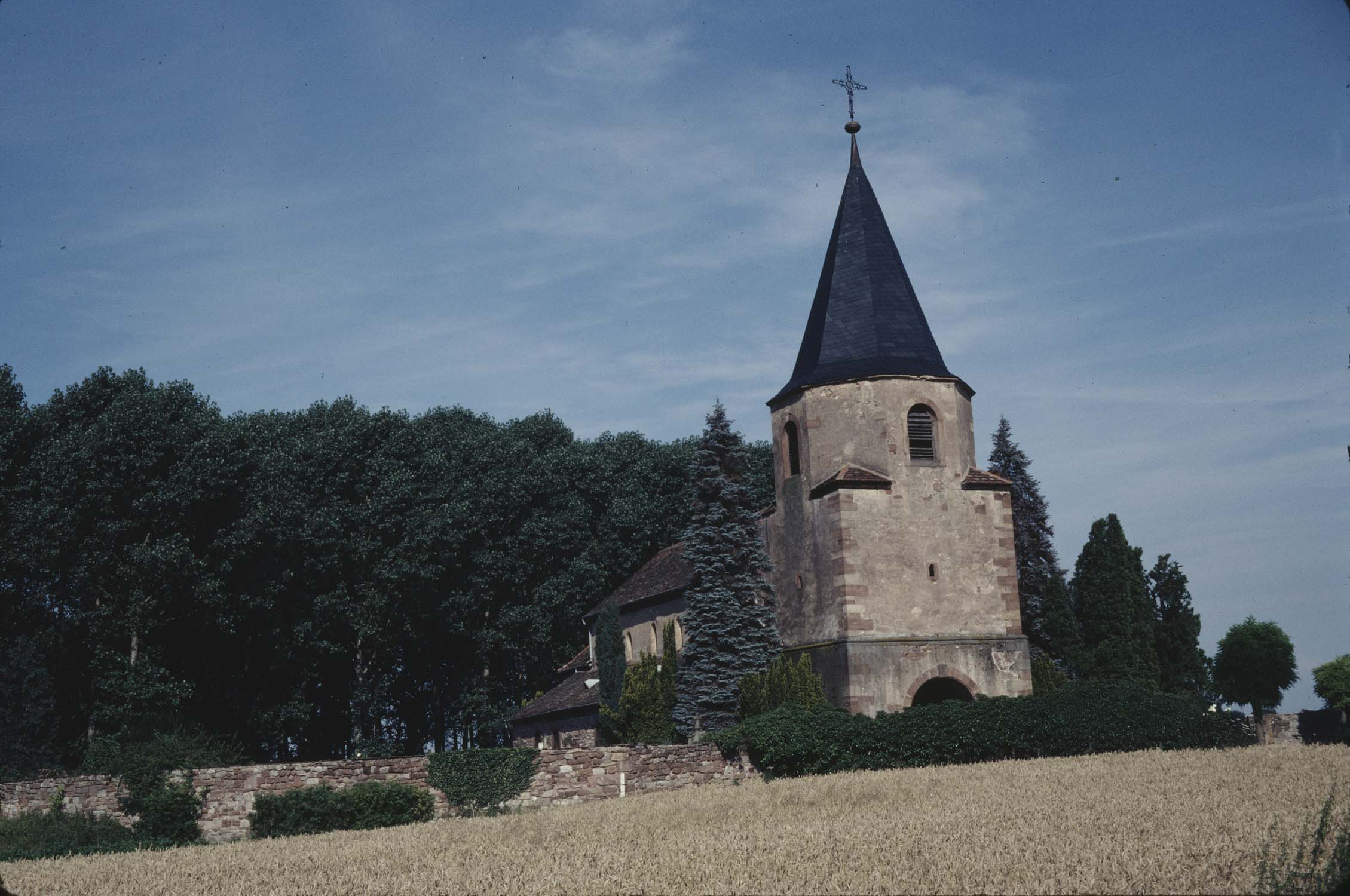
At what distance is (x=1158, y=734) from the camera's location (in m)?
28.5

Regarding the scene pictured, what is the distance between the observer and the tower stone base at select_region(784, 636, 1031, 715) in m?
31.7

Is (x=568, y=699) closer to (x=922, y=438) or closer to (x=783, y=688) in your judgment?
(x=783, y=688)

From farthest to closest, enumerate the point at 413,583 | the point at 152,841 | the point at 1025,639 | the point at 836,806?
the point at 413,583
the point at 1025,639
the point at 152,841
the point at 836,806

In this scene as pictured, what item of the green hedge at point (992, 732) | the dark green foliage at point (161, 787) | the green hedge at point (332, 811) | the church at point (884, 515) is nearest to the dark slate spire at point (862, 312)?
the church at point (884, 515)

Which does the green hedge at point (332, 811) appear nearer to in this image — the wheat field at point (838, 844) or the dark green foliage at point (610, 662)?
the wheat field at point (838, 844)

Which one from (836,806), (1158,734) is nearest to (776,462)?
(1158,734)

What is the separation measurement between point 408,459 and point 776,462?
1919 cm

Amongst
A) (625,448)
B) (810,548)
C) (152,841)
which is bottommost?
(152,841)

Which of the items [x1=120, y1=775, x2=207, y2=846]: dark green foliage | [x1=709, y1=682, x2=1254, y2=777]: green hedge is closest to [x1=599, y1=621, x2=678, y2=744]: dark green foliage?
[x1=709, y1=682, x2=1254, y2=777]: green hedge

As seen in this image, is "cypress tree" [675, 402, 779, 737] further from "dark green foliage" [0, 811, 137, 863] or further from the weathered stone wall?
"dark green foliage" [0, 811, 137, 863]

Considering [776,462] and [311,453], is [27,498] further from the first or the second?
[776,462]

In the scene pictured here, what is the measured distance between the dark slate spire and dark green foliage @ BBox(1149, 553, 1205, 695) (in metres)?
23.8

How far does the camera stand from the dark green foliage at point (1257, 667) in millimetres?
61719

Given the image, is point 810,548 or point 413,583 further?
point 413,583
